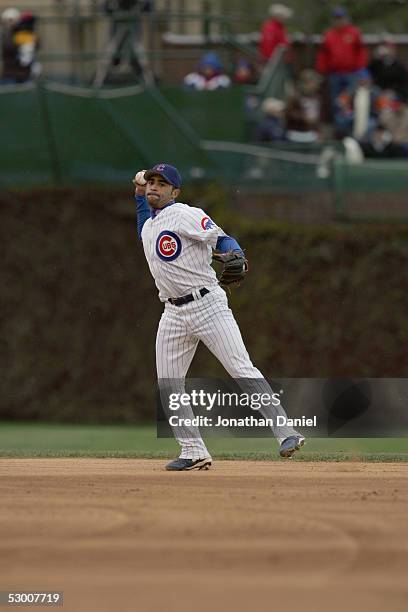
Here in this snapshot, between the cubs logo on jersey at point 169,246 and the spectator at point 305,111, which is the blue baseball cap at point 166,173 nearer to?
the cubs logo on jersey at point 169,246

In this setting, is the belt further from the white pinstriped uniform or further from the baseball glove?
the baseball glove

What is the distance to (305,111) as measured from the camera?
18.0 metres

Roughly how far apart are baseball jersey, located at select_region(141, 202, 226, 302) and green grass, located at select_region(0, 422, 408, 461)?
2010 millimetres

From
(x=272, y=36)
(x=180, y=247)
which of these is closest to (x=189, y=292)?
(x=180, y=247)

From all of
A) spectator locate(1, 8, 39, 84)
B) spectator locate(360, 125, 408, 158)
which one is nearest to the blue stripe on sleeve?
spectator locate(360, 125, 408, 158)

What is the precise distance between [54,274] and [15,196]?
1.00 m

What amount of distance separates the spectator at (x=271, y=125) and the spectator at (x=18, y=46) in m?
2.94

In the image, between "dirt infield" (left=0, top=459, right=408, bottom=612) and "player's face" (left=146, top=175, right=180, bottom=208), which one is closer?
"dirt infield" (left=0, top=459, right=408, bottom=612)

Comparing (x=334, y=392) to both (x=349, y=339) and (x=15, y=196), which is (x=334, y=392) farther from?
(x=15, y=196)

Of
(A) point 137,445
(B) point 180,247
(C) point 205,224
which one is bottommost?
(A) point 137,445

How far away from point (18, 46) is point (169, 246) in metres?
9.86

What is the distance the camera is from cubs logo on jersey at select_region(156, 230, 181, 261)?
8.85m

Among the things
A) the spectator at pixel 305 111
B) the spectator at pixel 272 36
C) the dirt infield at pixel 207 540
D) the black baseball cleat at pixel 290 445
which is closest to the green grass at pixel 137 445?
the black baseball cleat at pixel 290 445

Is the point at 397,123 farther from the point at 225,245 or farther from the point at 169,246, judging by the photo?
the point at 169,246
